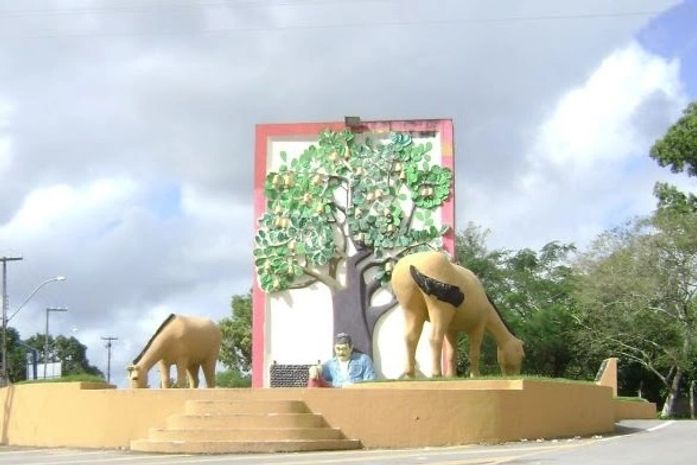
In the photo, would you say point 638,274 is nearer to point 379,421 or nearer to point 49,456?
→ point 379,421

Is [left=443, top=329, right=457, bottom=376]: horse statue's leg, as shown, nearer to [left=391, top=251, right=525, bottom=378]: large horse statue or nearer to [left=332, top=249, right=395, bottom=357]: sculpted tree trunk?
[left=391, top=251, right=525, bottom=378]: large horse statue

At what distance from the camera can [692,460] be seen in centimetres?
1483

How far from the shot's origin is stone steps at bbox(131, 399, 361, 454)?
18406mm

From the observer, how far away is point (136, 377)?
81.7 feet

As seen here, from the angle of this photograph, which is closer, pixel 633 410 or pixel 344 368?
Answer: pixel 344 368

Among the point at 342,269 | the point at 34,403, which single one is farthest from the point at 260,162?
the point at 34,403

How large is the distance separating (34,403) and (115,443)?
3234mm

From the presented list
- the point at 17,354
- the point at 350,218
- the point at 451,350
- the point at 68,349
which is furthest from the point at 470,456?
the point at 68,349

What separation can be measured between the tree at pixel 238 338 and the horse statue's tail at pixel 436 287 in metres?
32.2

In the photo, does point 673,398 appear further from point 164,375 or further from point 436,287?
point 164,375

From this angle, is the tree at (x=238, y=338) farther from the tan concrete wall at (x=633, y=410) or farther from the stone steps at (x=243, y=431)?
the stone steps at (x=243, y=431)

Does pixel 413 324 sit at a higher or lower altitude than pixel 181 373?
higher

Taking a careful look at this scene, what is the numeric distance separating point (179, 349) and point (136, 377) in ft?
4.60

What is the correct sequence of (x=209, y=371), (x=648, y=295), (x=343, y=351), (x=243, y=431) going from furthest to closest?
(x=648, y=295) → (x=209, y=371) → (x=343, y=351) → (x=243, y=431)
